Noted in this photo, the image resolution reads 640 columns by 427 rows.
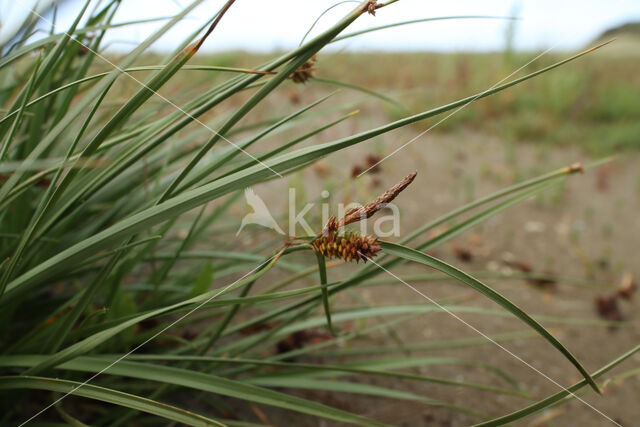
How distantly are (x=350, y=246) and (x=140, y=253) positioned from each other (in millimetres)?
523

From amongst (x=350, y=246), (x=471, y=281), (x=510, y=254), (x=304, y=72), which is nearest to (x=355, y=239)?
(x=350, y=246)

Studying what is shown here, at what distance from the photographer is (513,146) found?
125 inches

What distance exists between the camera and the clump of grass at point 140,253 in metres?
0.66

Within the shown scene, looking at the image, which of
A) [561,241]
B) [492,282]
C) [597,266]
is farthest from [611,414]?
[561,241]

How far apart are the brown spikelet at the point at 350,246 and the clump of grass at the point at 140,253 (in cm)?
2

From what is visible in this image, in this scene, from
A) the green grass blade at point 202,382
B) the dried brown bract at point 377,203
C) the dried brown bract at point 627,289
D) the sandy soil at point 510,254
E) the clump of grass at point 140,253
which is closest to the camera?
the dried brown bract at point 377,203

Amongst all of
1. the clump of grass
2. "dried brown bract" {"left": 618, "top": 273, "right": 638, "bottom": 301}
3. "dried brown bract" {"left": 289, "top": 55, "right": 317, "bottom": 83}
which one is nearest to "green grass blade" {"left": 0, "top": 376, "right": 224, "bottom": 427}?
the clump of grass

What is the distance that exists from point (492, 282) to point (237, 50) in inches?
129

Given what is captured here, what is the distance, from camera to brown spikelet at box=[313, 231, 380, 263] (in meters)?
0.55

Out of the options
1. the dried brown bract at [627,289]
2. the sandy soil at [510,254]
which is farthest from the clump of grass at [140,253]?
the dried brown bract at [627,289]

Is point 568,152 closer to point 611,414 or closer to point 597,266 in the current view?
point 597,266

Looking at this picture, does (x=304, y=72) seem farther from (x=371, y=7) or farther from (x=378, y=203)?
(x=378, y=203)

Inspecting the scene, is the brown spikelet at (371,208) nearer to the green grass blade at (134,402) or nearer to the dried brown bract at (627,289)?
the green grass blade at (134,402)

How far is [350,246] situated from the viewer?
0.56 meters
